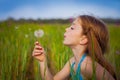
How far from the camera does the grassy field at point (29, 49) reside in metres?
1.15

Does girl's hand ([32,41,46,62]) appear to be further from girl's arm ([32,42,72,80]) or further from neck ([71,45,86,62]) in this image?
neck ([71,45,86,62])

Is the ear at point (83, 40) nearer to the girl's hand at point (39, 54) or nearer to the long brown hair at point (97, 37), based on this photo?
the long brown hair at point (97, 37)

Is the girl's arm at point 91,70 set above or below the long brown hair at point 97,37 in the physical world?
below

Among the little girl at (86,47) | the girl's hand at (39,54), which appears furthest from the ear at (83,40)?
the girl's hand at (39,54)

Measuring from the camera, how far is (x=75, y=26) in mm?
1126

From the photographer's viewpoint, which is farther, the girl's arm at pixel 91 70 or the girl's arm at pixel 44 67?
the girl's arm at pixel 44 67

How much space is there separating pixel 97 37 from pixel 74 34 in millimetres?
86

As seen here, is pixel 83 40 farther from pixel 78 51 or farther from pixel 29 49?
pixel 29 49

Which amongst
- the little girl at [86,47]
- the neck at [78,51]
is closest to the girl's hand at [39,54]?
the little girl at [86,47]

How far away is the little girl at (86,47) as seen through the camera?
3.52 ft

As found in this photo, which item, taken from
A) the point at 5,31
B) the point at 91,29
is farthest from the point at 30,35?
the point at 91,29

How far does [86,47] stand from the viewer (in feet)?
3.63

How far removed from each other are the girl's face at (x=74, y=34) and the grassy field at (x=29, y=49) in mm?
40

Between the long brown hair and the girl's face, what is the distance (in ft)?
0.06
